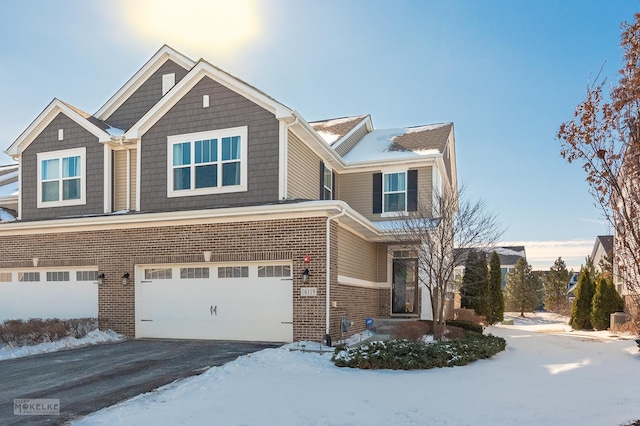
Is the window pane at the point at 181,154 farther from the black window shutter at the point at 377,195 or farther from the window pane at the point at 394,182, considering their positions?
the window pane at the point at 394,182

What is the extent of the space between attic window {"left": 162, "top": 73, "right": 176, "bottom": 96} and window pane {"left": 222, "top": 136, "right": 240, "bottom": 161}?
467 centimetres

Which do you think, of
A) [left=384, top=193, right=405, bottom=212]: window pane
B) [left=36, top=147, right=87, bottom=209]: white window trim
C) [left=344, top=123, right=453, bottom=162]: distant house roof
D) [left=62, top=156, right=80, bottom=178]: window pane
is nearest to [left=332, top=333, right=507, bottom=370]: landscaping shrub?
[left=384, top=193, right=405, bottom=212]: window pane

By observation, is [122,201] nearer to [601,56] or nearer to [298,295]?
[298,295]

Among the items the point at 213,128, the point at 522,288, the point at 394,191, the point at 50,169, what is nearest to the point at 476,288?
the point at 394,191

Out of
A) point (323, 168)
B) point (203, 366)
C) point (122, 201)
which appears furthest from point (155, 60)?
point (203, 366)

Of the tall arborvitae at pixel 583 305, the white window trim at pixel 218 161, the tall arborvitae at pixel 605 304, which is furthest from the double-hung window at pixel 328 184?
the tall arborvitae at pixel 583 305

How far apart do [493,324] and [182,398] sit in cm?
1978

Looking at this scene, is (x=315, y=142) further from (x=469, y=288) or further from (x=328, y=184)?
(x=469, y=288)

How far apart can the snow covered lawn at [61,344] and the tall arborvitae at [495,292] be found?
666 inches

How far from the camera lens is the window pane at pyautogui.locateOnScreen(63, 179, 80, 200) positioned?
54.7ft

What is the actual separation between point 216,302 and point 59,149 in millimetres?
8409

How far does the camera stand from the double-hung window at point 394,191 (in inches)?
715

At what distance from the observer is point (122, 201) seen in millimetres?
16484

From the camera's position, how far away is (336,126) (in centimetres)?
2164
